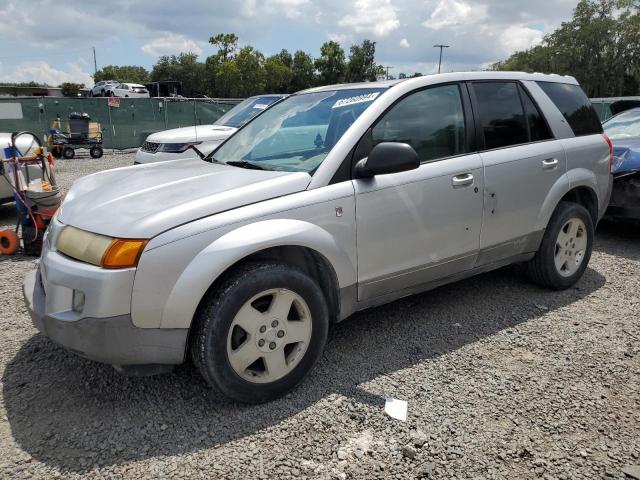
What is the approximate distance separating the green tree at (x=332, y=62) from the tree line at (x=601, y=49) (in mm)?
35166

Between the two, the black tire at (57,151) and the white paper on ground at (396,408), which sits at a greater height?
the black tire at (57,151)

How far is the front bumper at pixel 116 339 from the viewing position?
2.40 metres

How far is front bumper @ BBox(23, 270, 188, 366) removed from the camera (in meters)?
2.40

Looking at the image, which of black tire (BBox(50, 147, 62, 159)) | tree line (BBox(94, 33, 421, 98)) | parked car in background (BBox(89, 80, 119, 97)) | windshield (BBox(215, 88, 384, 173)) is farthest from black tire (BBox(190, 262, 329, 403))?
tree line (BBox(94, 33, 421, 98))

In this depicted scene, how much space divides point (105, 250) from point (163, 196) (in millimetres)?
465

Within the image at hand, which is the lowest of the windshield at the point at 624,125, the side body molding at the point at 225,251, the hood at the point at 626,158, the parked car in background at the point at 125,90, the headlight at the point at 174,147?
the side body molding at the point at 225,251

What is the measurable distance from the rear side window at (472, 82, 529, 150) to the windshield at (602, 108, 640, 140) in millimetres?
3703

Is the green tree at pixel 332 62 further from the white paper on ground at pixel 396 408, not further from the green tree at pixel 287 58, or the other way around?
the white paper on ground at pixel 396 408

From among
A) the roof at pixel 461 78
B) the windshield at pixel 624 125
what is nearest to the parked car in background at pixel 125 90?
the windshield at pixel 624 125

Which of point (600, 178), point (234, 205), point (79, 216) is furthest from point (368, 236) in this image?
point (600, 178)

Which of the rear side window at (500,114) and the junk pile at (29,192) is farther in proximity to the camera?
the junk pile at (29,192)

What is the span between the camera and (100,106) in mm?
18266

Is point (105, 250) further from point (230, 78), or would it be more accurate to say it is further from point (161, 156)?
point (230, 78)

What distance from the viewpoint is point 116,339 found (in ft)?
7.92
